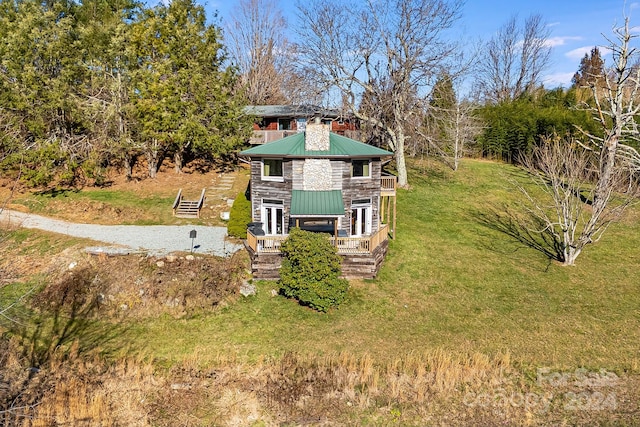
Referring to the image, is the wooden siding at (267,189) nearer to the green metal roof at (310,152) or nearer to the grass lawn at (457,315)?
the green metal roof at (310,152)

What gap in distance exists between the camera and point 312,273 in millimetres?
16000

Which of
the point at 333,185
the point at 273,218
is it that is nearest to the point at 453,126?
the point at 333,185

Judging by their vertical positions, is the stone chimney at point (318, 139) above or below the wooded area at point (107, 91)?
below

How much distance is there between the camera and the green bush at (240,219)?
20828 mm

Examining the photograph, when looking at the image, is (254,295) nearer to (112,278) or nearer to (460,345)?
(112,278)

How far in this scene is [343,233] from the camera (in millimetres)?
19922

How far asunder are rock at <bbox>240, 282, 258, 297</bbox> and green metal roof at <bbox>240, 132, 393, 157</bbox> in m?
6.39

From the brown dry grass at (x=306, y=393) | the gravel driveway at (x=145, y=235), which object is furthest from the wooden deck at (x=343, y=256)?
the brown dry grass at (x=306, y=393)

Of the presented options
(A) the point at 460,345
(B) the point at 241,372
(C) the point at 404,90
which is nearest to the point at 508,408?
(A) the point at 460,345

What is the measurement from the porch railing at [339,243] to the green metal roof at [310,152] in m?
4.01

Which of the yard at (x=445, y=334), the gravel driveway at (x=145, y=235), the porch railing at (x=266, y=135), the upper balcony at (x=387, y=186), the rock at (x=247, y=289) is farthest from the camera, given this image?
the porch railing at (x=266, y=135)

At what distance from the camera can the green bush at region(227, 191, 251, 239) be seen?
2083 cm

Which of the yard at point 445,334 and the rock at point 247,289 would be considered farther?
the rock at point 247,289

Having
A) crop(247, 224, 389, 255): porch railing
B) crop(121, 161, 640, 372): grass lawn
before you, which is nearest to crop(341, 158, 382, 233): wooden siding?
crop(247, 224, 389, 255): porch railing
